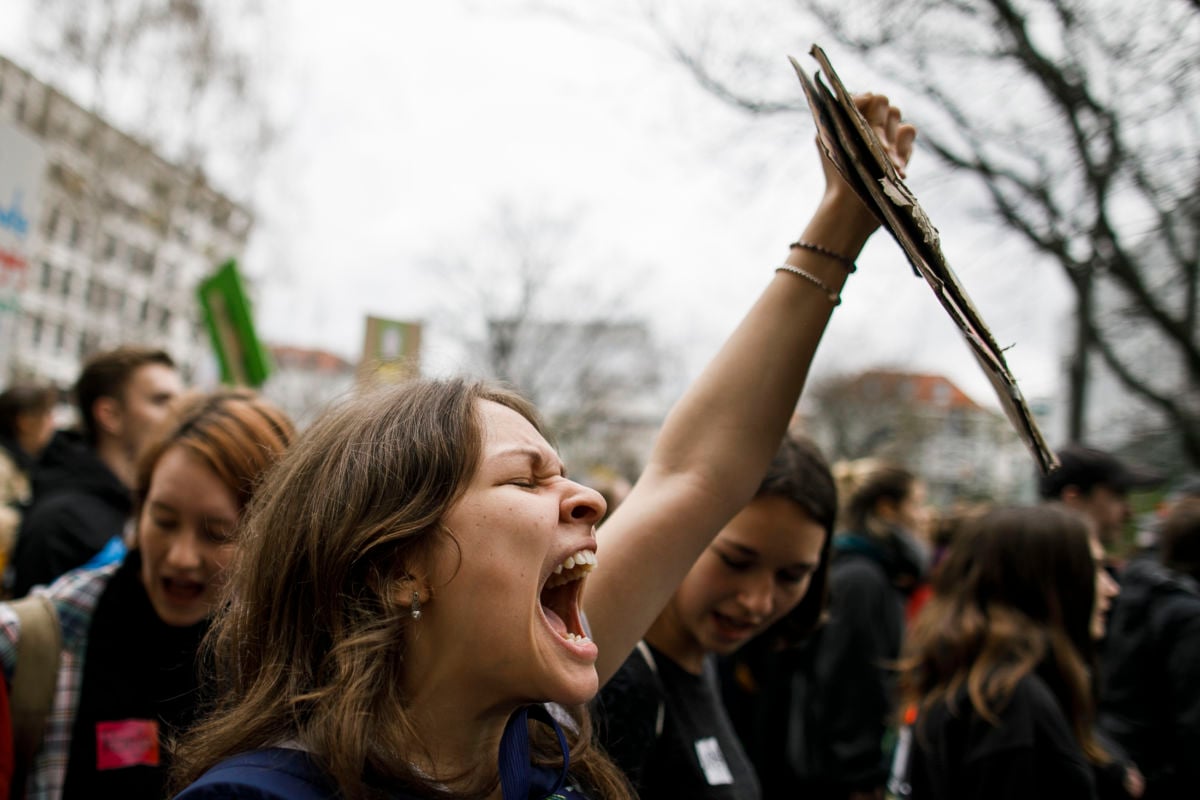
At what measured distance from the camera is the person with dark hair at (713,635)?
1702mm

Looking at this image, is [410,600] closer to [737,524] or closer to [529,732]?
[529,732]

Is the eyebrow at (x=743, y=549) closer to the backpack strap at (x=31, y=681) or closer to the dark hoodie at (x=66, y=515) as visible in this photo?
the backpack strap at (x=31, y=681)

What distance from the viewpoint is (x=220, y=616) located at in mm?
1420

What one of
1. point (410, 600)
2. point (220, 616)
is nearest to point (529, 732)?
point (410, 600)

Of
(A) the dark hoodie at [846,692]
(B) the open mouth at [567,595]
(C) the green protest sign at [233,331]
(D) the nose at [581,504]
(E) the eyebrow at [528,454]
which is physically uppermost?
(C) the green protest sign at [233,331]

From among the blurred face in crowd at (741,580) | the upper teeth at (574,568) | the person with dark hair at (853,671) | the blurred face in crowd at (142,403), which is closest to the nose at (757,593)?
the blurred face in crowd at (741,580)

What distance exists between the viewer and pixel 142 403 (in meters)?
3.44

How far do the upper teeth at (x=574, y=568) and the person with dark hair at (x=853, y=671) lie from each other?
2851 millimetres

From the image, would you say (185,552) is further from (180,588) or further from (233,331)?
(233,331)

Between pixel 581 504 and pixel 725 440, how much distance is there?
18.2 inches

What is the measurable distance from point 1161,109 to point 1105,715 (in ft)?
8.47

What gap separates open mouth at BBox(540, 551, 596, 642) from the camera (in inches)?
49.7

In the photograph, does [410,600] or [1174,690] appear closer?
[410,600]

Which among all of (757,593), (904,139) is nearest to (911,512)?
(757,593)
